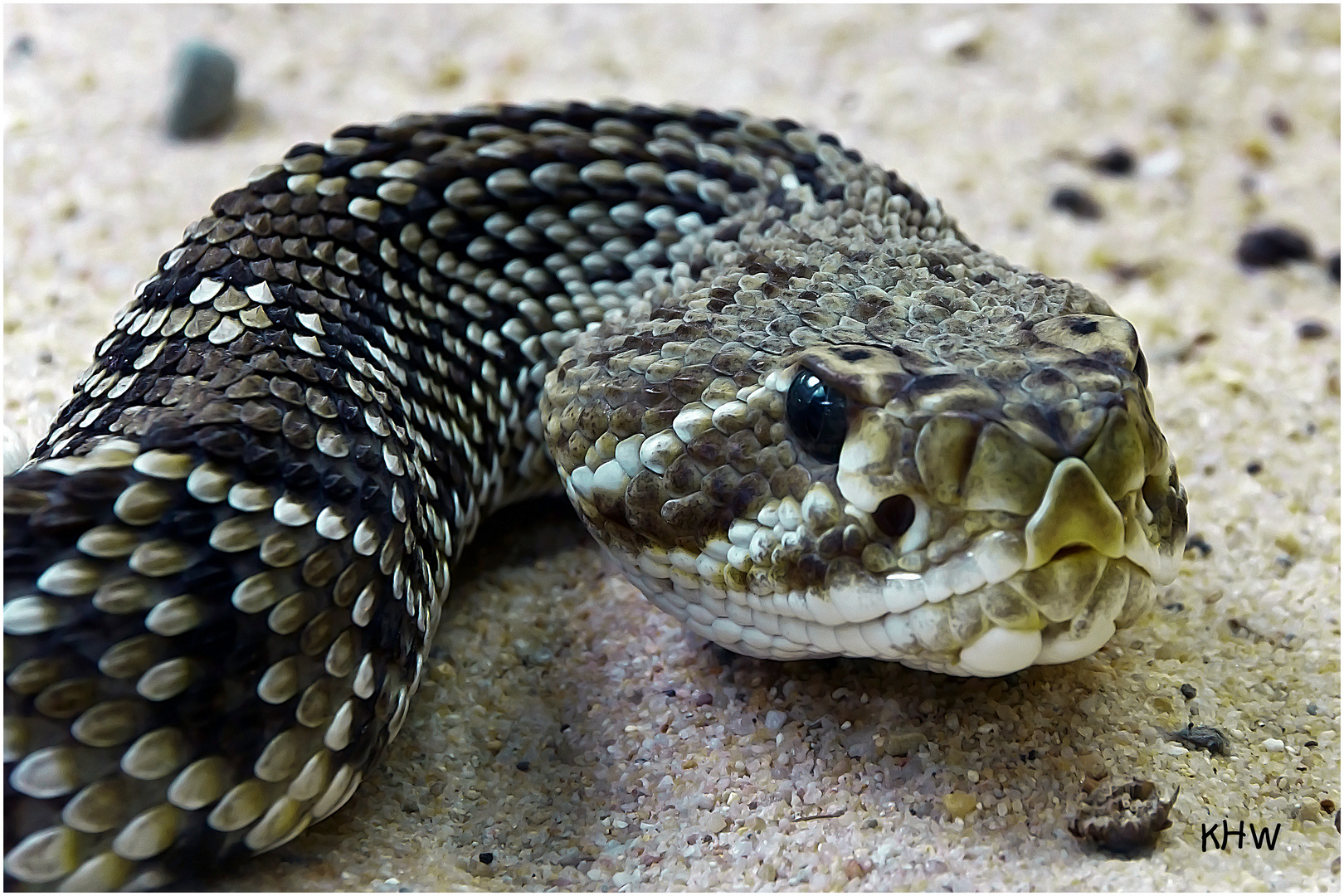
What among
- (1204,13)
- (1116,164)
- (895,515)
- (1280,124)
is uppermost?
(895,515)

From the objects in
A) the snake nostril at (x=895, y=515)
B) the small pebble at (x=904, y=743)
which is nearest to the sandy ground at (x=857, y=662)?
the small pebble at (x=904, y=743)

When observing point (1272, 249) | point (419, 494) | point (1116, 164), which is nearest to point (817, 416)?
point (419, 494)

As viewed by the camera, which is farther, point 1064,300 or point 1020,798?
point 1064,300

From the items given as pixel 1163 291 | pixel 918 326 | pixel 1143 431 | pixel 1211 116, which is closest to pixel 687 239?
pixel 918 326

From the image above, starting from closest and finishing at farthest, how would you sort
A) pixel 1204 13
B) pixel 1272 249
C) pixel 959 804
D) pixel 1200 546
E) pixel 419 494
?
pixel 959 804 < pixel 419 494 < pixel 1200 546 < pixel 1272 249 < pixel 1204 13

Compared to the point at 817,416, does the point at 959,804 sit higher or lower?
lower

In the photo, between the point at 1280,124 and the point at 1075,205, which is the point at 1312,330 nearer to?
the point at 1075,205

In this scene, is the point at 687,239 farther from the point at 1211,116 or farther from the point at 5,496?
the point at 1211,116
